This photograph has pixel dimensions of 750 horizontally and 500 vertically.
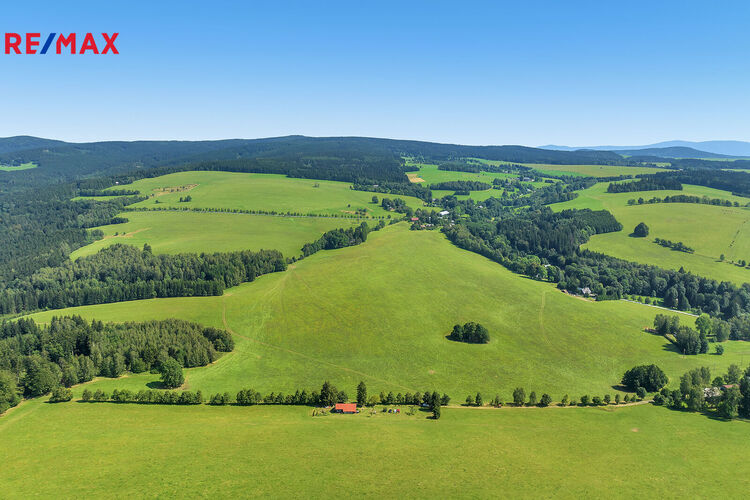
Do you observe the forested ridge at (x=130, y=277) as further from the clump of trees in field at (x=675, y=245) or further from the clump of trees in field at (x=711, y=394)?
the clump of trees in field at (x=675, y=245)

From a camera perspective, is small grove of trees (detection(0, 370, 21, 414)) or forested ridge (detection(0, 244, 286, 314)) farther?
forested ridge (detection(0, 244, 286, 314))

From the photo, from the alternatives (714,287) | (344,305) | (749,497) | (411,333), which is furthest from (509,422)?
(714,287)

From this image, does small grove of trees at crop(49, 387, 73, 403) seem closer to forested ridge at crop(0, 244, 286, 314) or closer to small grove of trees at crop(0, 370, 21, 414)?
small grove of trees at crop(0, 370, 21, 414)

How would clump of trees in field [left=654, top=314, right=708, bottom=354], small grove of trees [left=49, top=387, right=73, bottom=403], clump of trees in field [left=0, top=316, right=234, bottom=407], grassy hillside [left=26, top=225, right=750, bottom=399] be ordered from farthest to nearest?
clump of trees in field [left=654, top=314, right=708, bottom=354] → grassy hillside [left=26, top=225, right=750, bottom=399] → clump of trees in field [left=0, top=316, right=234, bottom=407] → small grove of trees [left=49, top=387, right=73, bottom=403]

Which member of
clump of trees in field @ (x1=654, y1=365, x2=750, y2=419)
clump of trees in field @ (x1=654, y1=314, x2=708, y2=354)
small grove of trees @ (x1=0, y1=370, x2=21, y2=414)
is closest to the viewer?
small grove of trees @ (x1=0, y1=370, x2=21, y2=414)

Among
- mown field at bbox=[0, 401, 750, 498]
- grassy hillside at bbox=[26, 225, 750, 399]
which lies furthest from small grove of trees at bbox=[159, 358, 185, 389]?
mown field at bbox=[0, 401, 750, 498]

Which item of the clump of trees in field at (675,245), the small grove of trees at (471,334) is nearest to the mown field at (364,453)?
the small grove of trees at (471,334)
